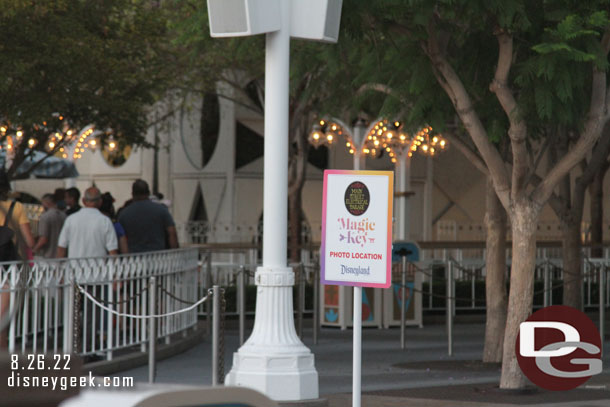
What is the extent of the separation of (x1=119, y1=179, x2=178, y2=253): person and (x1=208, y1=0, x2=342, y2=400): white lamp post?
17.1 ft

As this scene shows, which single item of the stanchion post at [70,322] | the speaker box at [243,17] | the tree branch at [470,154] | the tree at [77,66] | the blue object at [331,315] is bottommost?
the blue object at [331,315]

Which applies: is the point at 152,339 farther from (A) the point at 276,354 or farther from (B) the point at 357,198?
(B) the point at 357,198

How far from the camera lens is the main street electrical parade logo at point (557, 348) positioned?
445 inches

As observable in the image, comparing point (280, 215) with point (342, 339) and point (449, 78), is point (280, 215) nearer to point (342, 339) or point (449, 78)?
point (449, 78)

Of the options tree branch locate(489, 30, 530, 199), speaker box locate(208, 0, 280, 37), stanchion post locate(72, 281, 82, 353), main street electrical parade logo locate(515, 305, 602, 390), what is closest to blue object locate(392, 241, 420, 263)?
tree branch locate(489, 30, 530, 199)

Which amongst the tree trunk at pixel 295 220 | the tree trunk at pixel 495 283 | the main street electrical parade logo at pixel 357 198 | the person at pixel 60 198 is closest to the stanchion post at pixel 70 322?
the main street electrical parade logo at pixel 357 198

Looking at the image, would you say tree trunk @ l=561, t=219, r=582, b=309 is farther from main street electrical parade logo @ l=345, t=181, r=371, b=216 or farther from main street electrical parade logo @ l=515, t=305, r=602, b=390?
main street electrical parade logo @ l=345, t=181, r=371, b=216

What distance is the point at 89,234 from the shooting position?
13.6 metres

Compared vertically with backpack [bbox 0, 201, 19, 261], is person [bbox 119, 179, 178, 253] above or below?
above

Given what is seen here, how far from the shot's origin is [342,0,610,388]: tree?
1075cm

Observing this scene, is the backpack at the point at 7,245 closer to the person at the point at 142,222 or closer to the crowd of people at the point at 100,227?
the crowd of people at the point at 100,227

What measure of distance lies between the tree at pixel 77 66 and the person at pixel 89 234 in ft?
17.2

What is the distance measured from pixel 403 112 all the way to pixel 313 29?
3001mm

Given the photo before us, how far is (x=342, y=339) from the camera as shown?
18.5 meters
